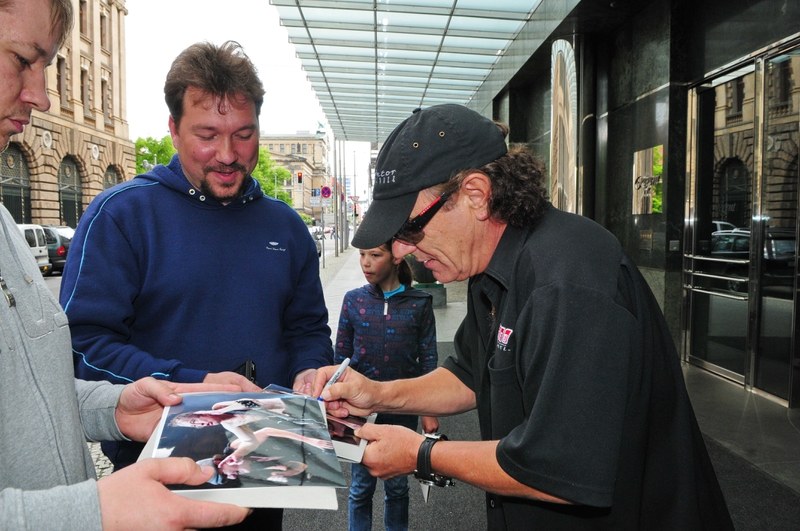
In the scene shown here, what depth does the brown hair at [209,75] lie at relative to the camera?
216 cm

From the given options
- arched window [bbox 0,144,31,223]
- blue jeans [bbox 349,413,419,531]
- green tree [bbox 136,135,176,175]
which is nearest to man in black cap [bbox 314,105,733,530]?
blue jeans [bbox 349,413,419,531]

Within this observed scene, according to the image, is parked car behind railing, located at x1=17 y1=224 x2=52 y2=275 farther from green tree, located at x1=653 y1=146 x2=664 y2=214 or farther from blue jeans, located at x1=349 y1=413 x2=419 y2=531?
blue jeans, located at x1=349 y1=413 x2=419 y2=531

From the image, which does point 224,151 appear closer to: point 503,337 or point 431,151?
point 431,151

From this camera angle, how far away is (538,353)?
1379 millimetres

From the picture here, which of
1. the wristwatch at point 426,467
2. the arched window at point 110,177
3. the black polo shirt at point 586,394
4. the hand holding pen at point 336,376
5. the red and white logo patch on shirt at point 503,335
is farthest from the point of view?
the arched window at point 110,177

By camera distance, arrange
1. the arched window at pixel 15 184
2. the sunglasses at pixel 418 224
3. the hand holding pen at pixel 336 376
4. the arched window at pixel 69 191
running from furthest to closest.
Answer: the arched window at pixel 69 191
the arched window at pixel 15 184
the hand holding pen at pixel 336 376
the sunglasses at pixel 418 224

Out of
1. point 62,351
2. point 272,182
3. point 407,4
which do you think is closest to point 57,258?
point 407,4

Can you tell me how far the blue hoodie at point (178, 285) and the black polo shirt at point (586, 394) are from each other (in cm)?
98

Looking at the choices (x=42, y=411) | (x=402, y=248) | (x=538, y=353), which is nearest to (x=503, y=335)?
(x=538, y=353)

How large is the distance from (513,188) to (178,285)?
48.6 inches

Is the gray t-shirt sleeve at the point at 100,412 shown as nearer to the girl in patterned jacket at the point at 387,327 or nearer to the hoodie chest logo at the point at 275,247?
the hoodie chest logo at the point at 275,247

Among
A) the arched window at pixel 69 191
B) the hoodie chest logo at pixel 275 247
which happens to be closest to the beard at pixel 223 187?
the hoodie chest logo at pixel 275 247

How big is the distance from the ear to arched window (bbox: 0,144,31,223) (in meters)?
29.2

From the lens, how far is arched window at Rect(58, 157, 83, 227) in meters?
31.0
